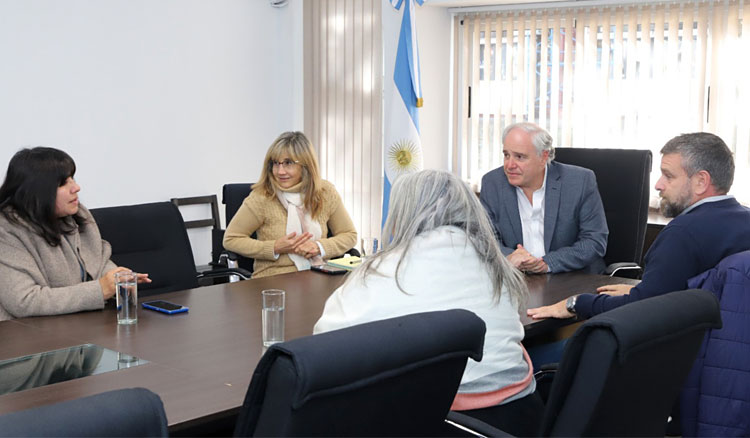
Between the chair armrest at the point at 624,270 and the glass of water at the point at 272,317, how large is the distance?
2.16 meters

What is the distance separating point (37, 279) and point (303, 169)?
5.35ft

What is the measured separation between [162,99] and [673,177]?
4.16m

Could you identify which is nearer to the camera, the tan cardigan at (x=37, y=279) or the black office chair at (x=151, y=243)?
the tan cardigan at (x=37, y=279)

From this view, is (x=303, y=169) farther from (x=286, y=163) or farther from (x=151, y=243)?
(x=151, y=243)

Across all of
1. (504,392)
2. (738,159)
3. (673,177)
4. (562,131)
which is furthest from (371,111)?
(504,392)

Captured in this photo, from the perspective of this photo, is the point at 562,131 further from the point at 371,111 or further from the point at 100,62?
the point at 100,62

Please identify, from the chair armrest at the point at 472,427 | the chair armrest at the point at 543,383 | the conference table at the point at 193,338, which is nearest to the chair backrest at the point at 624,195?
the conference table at the point at 193,338

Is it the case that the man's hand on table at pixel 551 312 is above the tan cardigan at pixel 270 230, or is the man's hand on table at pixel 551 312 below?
below

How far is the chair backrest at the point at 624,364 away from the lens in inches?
68.0

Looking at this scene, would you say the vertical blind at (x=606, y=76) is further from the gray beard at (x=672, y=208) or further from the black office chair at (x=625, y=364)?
the black office chair at (x=625, y=364)

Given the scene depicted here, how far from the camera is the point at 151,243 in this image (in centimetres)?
366

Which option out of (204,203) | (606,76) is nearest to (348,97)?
(204,203)

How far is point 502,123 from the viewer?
265 inches

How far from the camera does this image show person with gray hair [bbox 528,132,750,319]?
2.73 m
